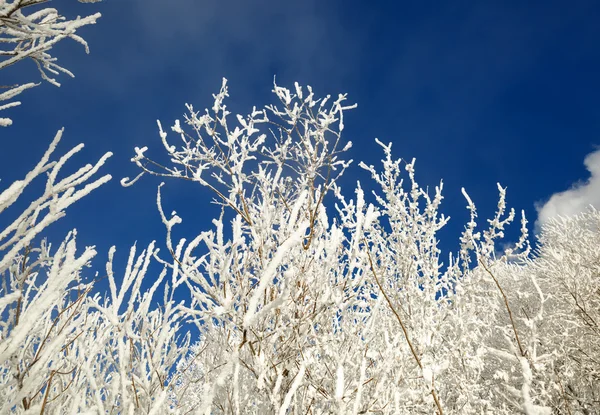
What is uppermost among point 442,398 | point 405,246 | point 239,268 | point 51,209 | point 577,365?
point 577,365

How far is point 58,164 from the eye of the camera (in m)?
1.33

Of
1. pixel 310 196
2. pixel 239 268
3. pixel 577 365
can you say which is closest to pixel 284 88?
pixel 310 196

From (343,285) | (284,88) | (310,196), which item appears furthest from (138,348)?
(284,88)

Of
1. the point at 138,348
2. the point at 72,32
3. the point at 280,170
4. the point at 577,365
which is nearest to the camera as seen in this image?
the point at 72,32

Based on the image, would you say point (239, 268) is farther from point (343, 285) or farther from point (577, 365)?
point (577, 365)

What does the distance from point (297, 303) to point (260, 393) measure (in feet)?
2.57

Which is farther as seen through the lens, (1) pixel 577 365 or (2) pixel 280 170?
(1) pixel 577 365

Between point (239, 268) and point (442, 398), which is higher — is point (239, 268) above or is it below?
below

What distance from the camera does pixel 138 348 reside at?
2525 mm

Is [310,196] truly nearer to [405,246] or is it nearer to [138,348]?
[138,348]

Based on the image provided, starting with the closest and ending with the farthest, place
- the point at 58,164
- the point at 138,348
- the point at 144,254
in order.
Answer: the point at 58,164
the point at 144,254
the point at 138,348

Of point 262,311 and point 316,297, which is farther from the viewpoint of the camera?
point 316,297

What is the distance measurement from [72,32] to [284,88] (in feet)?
9.79

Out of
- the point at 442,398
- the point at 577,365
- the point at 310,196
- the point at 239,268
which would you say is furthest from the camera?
the point at 577,365
